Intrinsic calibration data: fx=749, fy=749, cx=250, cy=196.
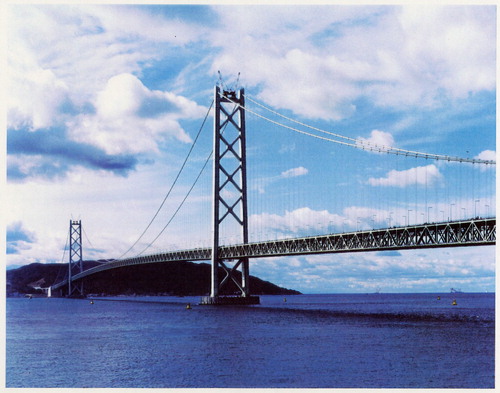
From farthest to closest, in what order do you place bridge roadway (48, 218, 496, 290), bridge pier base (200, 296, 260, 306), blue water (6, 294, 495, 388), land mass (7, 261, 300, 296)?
1. land mass (7, 261, 300, 296)
2. bridge pier base (200, 296, 260, 306)
3. bridge roadway (48, 218, 496, 290)
4. blue water (6, 294, 495, 388)

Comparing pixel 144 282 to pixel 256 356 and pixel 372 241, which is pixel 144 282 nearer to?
pixel 372 241

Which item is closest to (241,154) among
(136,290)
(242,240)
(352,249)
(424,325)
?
(242,240)

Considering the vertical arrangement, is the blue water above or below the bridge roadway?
below

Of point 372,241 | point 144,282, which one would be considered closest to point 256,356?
point 372,241

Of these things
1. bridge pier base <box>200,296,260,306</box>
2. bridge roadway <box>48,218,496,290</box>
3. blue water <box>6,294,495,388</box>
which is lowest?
blue water <box>6,294,495,388</box>

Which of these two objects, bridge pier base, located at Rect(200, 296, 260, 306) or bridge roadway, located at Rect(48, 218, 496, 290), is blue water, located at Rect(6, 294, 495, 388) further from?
bridge pier base, located at Rect(200, 296, 260, 306)

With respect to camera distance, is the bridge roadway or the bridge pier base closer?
the bridge roadway

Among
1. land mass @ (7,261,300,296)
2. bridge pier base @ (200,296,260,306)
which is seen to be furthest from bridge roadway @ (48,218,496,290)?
land mass @ (7,261,300,296)

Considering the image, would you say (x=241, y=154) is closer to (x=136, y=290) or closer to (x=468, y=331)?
(x=468, y=331)

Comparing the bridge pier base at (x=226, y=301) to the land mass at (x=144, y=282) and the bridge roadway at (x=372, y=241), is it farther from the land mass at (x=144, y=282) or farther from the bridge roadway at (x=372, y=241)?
the land mass at (x=144, y=282)

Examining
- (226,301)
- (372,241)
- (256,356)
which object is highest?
(372,241)
